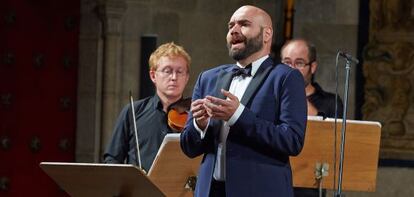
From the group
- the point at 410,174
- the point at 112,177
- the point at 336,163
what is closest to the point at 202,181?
the point at 112,177

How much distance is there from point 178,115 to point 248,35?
123cm

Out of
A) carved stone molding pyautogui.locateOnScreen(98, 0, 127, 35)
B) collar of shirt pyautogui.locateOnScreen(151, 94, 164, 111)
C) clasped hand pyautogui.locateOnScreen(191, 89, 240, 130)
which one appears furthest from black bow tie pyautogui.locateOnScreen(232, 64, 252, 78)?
carved stone molding pyautogui.locateOnScreen(98, 0, 127, 35)

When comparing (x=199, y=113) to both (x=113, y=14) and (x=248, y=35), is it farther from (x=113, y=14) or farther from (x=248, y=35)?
(x=113, y=14)

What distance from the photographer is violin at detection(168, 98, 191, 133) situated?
6.31 meters

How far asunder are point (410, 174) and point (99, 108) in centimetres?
238

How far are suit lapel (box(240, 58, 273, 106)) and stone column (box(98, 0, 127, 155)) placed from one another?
175 inches

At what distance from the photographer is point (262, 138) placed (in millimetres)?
4965

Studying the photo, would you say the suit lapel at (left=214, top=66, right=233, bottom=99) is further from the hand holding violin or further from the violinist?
the violinist

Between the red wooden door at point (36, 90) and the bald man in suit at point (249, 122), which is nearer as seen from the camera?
the bald man in suit at point (249, 122)

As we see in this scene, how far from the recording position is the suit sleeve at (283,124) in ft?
16.3

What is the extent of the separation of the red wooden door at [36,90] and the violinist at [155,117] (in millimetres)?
3374

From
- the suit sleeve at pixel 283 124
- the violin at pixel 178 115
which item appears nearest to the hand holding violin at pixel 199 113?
the suit sleeve at pixel 283 124

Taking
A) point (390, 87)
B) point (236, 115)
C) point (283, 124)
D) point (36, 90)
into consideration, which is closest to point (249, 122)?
point (236, 115)

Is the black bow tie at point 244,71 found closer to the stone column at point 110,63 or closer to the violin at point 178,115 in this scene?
the violin at point 178,115
